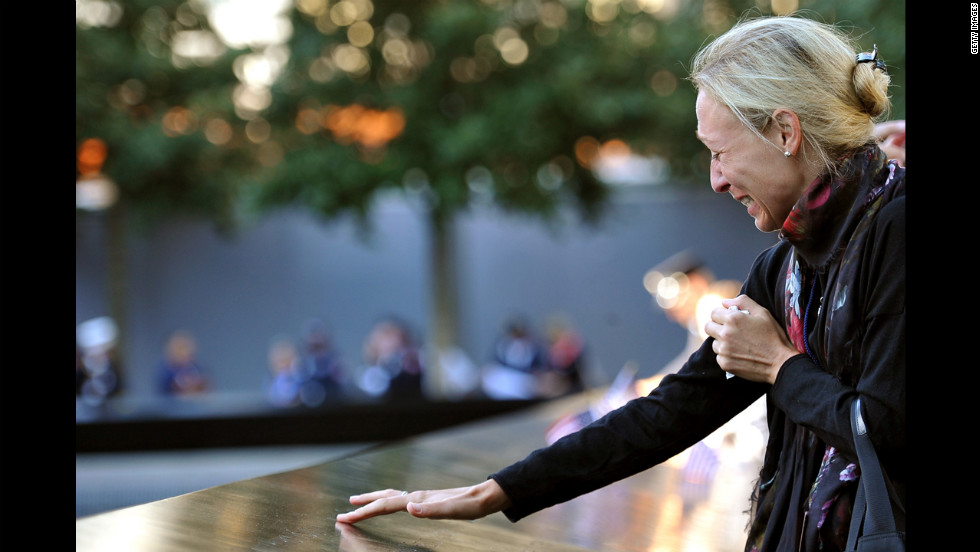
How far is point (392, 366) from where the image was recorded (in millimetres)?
10523

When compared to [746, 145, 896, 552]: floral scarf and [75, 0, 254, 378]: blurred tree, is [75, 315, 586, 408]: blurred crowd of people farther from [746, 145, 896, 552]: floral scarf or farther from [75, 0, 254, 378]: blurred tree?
[746, 145, 896, 552]: floral scarf

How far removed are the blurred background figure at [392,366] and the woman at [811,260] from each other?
866 centimetres

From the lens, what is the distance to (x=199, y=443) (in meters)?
8.00

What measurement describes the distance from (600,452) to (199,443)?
6.87m

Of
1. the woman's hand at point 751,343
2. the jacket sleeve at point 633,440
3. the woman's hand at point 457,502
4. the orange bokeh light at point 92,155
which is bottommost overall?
the woman's hand at point 457,502

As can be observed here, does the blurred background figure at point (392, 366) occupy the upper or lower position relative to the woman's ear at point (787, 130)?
lower

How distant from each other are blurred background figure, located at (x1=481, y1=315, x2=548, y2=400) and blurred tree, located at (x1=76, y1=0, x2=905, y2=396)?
2.02 m

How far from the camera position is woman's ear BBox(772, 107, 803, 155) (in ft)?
4.84

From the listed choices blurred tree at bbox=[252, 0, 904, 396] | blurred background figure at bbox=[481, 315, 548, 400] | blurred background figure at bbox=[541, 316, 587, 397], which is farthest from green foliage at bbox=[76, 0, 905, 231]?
blurred background figure at bbox=[481, 315, 548, 400]

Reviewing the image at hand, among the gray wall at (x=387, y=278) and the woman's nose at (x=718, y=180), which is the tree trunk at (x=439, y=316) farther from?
the woman's nose at (x=718, y=180)

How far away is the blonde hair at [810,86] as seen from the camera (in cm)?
147

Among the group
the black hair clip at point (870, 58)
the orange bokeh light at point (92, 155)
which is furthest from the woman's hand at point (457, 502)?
the orange bokeh light at point (92, 155)

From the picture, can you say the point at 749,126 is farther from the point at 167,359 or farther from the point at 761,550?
the point at 167,359

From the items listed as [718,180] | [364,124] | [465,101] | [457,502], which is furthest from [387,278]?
[718,180]
